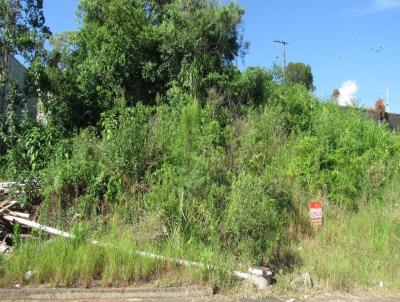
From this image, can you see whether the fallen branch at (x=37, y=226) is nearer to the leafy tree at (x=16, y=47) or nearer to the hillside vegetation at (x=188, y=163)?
the hillside vegetation at (x=188, y=163)

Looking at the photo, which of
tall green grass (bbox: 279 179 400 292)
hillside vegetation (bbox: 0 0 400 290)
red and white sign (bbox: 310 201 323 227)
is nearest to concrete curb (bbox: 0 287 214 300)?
hillside vegetation (bbox: 0 0 400 290)

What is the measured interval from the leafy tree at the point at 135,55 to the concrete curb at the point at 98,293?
648 cm

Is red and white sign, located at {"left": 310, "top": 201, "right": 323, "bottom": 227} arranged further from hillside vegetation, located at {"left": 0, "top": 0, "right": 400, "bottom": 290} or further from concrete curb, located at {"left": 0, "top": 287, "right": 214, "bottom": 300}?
concrete curb, located at {"left": 0, "top": 287, "right": 214, "bottom": 300}

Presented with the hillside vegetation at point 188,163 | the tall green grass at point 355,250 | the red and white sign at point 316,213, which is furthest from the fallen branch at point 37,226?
the red and white sign at point 316,213

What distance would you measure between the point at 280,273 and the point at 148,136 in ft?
12.0

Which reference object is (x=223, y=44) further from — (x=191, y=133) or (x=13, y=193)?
(x=13, y=193)

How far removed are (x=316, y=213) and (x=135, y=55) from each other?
6.77m

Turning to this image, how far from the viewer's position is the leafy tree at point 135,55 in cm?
1224

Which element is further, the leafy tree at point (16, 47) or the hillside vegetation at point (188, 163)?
the leafy tree at point (16, 47)

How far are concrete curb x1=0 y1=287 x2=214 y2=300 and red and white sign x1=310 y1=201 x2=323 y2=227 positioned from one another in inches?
119

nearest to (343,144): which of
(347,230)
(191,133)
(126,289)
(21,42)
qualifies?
(347,230)

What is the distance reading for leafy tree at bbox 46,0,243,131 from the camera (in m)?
12.2

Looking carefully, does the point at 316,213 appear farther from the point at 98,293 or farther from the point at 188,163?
the point at 98,293

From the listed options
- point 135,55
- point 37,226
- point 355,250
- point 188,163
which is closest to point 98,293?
point 37,226
